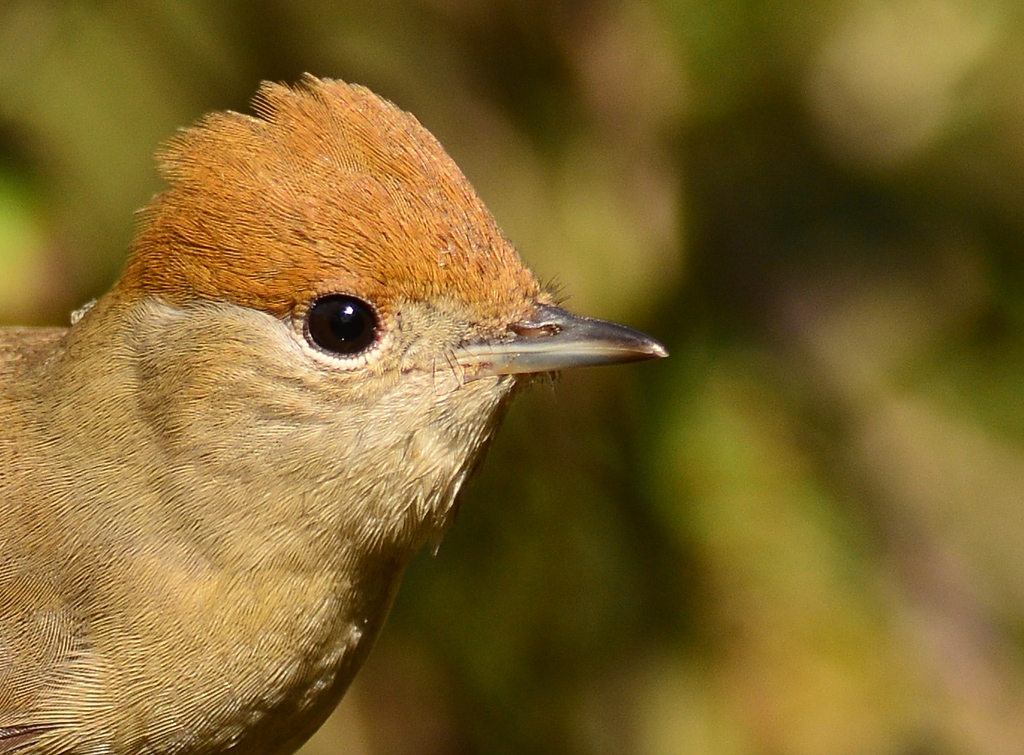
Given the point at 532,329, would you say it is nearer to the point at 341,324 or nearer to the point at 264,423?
the point at 341,324

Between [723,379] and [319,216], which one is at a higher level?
[319,216]

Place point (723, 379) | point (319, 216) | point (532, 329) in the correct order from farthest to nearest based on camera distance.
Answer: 1. point (723, 379)
2. point (532, 329)
3. point (319, 216)

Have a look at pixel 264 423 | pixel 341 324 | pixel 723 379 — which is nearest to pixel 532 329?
pixel 341 324

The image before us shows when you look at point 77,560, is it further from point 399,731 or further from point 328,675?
point 399,731

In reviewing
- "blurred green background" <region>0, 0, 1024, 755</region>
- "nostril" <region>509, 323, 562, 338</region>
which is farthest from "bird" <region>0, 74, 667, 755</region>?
"blurred green background" <region>0, 0, 1024, 755</region>

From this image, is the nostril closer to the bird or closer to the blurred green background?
the bird

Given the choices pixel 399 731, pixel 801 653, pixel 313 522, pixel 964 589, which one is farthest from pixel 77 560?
pixel 964 589
